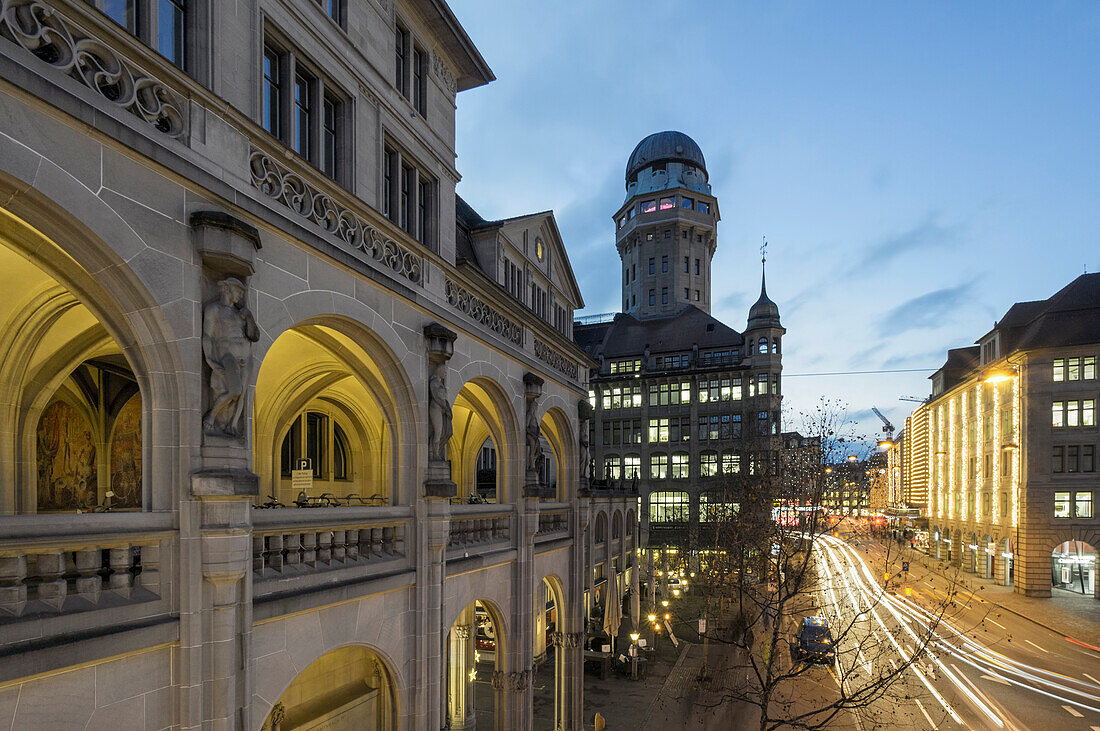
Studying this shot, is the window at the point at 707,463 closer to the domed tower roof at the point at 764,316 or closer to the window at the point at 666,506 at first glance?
the window at the point at 666,506

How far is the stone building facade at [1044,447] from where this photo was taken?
1726 inches

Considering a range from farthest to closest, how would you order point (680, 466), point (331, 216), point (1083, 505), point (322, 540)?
point (680, 466) → point (1083, 505) → point (331, 216) → point (322, 540)

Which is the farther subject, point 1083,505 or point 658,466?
→ point 658,466

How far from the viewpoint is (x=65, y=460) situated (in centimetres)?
1401

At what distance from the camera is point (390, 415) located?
1241cm

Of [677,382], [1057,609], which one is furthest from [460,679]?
[677,382]

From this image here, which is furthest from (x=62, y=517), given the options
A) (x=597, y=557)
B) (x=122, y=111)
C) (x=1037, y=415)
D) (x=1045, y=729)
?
(x=1037, y=415)

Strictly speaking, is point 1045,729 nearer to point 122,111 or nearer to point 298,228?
point 298,228

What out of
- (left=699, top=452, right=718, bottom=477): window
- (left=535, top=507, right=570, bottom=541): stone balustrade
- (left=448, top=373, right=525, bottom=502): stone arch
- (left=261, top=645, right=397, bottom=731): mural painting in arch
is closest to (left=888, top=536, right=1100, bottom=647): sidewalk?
(left=535, top=507, right=570, bottom=541): stone balustrade

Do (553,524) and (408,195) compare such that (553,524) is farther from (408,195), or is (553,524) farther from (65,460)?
(65,460)

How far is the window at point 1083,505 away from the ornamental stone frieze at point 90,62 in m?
56.2

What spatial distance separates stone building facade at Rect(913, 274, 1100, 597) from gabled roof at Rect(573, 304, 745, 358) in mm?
22510

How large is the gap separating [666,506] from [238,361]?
192 ft

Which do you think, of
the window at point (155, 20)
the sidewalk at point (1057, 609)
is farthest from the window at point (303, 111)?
the sidewalk at point (1057, 609)
